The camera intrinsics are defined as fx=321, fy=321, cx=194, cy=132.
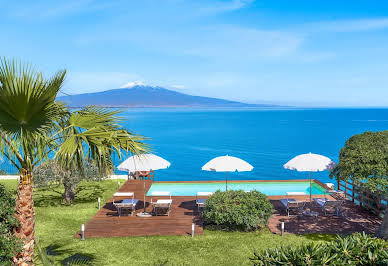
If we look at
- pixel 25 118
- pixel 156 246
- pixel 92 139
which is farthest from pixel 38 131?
pixel 156 246

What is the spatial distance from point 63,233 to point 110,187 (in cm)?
704

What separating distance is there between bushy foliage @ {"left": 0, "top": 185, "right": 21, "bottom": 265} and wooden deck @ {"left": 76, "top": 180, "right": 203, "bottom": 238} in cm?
492

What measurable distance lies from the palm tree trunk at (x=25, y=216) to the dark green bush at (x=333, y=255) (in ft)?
12.2

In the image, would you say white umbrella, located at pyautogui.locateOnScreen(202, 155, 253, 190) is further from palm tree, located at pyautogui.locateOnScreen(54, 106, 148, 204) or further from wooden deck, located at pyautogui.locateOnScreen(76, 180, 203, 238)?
palm tree, located at pyautogui.locateOnScreen(54, 106, 148, 204)

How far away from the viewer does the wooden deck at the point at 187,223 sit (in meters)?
10.5

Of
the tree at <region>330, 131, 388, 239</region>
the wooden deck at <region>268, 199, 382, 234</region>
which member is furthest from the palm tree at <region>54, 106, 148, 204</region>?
the wooden deck at <region>268, 199, 382, 234</region>

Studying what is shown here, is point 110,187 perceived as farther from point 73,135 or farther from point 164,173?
point 164,173

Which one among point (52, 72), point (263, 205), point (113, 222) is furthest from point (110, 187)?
point (52, 72)

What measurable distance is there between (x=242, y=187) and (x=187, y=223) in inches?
339

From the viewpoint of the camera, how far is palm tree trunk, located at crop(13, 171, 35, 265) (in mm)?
5273

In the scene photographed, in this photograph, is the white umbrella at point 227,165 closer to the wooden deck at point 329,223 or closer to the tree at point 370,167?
the wooden deck at point 329,223

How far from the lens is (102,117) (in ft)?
19.0

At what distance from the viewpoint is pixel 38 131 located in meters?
5.04

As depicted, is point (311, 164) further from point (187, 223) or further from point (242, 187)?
point (242, 187)
